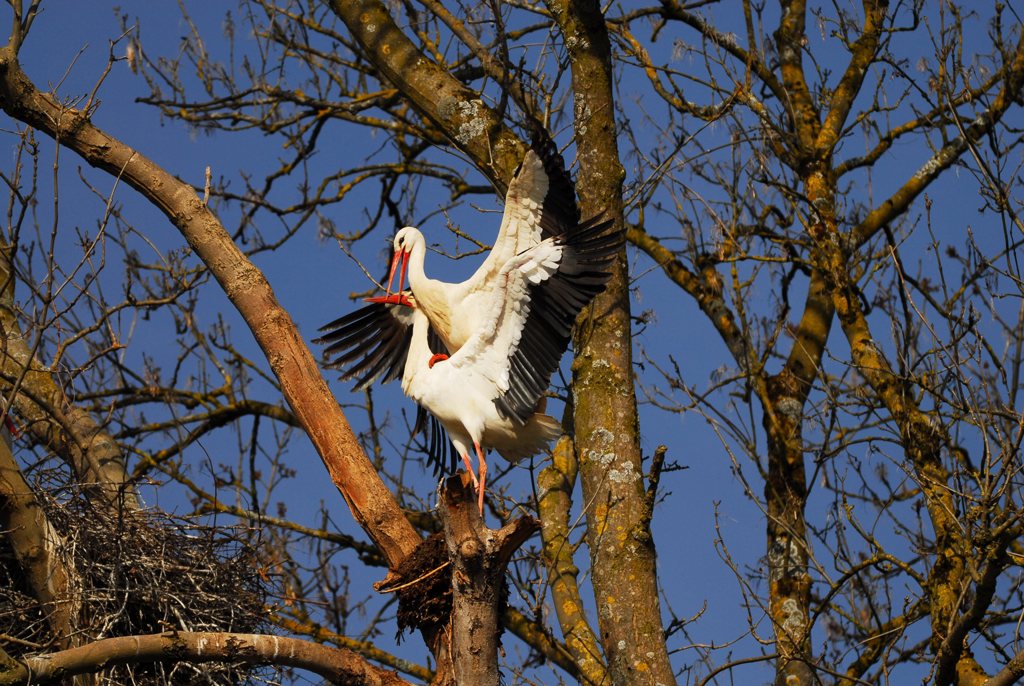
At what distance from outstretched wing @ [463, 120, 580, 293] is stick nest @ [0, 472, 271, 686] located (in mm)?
1974

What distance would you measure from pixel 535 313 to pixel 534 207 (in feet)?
2.03

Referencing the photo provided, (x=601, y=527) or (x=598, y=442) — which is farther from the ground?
(x=598, y=442)

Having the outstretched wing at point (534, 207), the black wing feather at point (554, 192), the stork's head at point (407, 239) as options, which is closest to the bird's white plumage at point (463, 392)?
the outstretched wing at point (534, 207)

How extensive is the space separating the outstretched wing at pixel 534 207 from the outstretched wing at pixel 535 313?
1.38 ft

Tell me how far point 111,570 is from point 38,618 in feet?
1.23

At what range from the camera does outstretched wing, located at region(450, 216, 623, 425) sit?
4160 mm

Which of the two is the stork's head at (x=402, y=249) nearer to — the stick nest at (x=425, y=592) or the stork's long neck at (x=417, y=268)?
the stork's long neck at (x=417, y=268)

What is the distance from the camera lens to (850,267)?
7.25m

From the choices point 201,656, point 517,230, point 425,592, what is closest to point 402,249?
point 517,230

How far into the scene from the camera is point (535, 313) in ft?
13.9

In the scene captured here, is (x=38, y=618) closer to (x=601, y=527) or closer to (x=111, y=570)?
(x=111, y=570)

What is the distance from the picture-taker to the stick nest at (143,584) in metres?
4.45

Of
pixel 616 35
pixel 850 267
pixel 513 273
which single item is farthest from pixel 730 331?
pixel 513 273

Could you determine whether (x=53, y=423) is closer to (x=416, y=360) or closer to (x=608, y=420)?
(x=416, y=360)
